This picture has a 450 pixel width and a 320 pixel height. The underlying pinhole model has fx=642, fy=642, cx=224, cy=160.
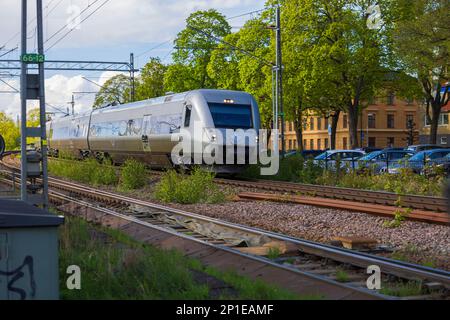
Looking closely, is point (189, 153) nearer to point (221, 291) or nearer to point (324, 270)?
point (324, 270)

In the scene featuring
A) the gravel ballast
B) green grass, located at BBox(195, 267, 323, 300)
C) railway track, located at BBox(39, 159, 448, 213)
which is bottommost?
the gravel ballast

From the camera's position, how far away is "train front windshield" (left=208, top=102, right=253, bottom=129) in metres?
22.1

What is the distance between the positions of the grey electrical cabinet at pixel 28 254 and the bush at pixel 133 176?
55.1 feet

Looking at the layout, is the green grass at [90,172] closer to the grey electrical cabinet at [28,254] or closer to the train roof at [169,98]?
the train roof at [169,98]

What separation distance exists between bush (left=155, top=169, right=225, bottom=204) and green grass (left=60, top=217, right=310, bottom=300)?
28.2ft

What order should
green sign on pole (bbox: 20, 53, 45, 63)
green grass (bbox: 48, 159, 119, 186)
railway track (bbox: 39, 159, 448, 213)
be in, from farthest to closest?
green grass (bbox: 48, 159, 119, 186)
railway track (bbox: 39, 159, 448, 213)
green sign on pole (bbox: 20, 53, 45, 63)

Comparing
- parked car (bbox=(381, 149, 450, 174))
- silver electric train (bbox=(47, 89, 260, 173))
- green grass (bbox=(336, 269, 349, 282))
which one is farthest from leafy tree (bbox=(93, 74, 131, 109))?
green grass (bbox=(336, 269, 349, 282))

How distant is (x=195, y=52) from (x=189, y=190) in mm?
46327

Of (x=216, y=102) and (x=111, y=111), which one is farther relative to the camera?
(x=111, y=111)

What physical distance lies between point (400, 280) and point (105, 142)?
2733 centimetres

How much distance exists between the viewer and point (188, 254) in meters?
9.17

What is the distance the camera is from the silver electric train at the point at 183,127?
22.0 metres

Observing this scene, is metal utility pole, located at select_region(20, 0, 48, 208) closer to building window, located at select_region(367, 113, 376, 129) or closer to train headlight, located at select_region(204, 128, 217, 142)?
train headlight, located at select_region(204, 128, 217, 142)

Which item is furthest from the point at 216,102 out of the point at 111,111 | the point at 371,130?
the point at 371,130
